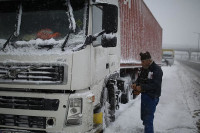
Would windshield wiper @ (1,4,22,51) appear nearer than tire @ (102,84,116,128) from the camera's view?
Yes

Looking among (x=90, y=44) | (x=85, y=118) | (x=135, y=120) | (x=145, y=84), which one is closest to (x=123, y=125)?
(x=135, y=120)

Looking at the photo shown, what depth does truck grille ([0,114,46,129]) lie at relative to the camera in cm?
327

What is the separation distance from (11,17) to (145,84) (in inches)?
107

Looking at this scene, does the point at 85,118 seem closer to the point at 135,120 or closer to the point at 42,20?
the point at 42,20

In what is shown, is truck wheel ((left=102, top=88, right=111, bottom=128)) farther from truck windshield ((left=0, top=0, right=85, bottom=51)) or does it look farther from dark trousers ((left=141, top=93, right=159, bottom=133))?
truck windshield ((left=0, top=0, right=85, bottom=51))

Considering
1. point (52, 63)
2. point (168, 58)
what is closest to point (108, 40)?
point (52, 63)

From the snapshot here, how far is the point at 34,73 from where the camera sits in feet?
10.8

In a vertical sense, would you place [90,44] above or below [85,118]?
above

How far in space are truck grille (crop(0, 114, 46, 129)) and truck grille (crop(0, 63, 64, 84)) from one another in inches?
21.0

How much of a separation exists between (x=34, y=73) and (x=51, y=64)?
0.98 feet

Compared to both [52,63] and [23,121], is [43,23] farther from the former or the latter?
[23,121]

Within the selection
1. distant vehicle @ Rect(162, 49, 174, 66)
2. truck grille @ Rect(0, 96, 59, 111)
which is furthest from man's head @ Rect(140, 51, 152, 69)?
distant vehicle @ Rect(162, 49, 174, 66)

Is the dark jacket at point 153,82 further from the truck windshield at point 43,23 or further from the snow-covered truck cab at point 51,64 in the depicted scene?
the truck windshield at point 43,23

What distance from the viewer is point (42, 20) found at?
3709 mm
